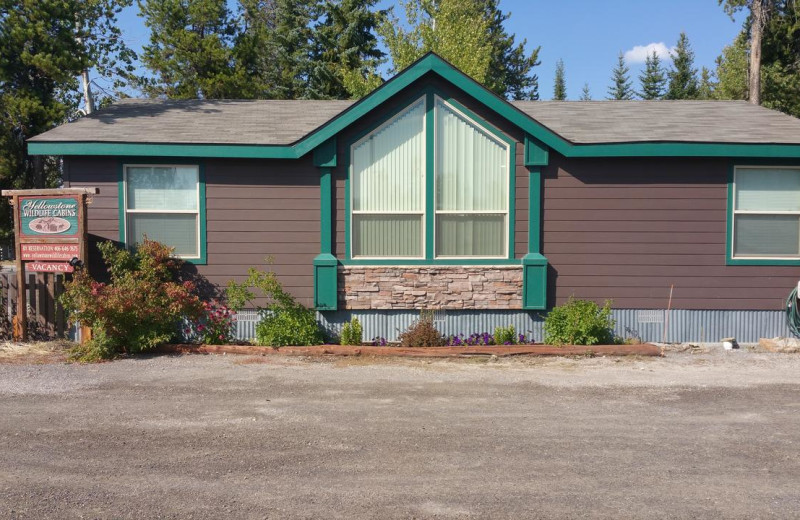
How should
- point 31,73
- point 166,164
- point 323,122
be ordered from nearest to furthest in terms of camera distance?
point 166,164, point 323,122, point 31,73

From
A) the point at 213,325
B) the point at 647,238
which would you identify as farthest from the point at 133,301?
the point at 647,238

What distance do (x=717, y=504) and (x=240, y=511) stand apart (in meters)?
3.12

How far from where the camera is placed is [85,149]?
9562 millimetres

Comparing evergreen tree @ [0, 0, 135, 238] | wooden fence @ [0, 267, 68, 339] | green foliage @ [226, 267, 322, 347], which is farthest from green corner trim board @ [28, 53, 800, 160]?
evergreen tree @ [0, 0, 135, 238]

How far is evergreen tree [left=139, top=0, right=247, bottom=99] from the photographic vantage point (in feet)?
77.9

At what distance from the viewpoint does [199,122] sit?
35.8 ft

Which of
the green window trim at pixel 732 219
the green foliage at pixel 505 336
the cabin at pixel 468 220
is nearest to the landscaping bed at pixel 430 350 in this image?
the green foliage at pixel 505 336

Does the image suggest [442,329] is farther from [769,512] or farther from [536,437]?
[769,512]

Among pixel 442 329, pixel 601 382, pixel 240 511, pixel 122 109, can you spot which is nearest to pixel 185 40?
pixel 122 109

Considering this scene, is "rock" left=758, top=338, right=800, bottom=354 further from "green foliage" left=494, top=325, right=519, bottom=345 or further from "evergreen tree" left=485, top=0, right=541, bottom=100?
"evergreen tree" left=485, top=0, right=541, bottom=100

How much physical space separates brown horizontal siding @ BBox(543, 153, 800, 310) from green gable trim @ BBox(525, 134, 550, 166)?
0.22 meters

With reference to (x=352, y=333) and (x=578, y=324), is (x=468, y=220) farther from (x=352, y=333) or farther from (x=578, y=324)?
(x=352, y=333)

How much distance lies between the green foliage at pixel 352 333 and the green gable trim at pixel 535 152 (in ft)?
11.4

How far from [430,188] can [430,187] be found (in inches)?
0.6
